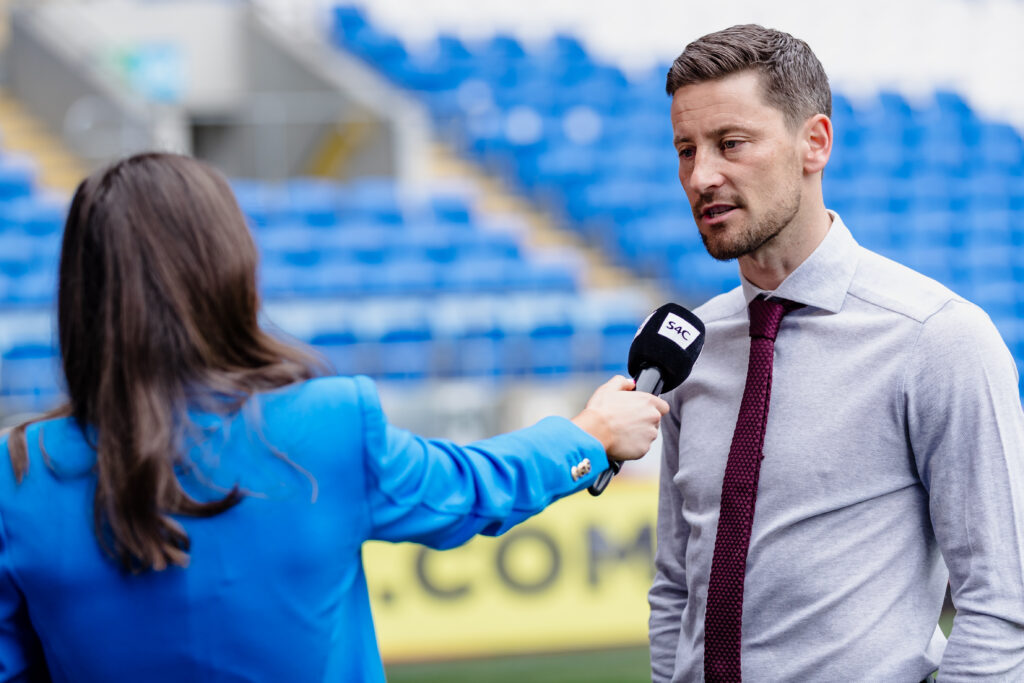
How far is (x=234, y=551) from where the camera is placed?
1.44 metres

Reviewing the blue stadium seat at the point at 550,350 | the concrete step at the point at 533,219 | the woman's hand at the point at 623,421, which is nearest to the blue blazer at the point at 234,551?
the woman's hand at the point at 623,421

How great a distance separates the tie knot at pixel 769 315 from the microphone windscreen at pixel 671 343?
0.09 m

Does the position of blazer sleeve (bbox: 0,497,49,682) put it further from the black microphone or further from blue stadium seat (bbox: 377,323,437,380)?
blue stadium seat (bbox: 377,323,437,380)

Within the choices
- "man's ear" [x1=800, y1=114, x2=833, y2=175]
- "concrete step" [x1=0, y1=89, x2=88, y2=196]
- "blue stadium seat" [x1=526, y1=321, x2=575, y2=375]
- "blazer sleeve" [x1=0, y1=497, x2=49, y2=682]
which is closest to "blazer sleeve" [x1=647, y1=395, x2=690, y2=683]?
"man's ear" [x1=800, y1=114, x2=833, y2=175]

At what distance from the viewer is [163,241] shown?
1.48 meters

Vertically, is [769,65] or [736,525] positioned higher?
[769,65]

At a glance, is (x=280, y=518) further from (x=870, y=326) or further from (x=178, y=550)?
(x=870, y=326)

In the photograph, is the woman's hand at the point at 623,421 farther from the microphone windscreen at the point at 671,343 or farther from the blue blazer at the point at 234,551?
the blue blazer at the point at 234,551

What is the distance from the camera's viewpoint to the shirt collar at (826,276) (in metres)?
1.87

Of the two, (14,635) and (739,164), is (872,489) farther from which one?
(14,635)

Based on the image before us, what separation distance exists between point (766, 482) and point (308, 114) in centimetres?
958

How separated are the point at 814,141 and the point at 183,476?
116cm

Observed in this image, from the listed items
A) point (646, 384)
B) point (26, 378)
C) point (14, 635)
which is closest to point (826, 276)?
point (646, 384)

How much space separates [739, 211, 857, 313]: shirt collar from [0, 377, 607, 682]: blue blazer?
75cm
